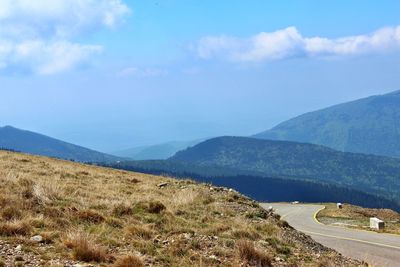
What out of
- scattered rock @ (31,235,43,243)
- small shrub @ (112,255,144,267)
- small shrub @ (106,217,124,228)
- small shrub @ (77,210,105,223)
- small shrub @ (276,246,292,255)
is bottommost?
small shrub @ (276,246,292,255)

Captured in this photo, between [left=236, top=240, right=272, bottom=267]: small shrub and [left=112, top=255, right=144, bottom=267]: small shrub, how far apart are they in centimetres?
282

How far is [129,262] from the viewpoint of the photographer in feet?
32.1

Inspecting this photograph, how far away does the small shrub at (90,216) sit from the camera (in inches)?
532

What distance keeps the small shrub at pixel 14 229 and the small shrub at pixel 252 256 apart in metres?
5.26

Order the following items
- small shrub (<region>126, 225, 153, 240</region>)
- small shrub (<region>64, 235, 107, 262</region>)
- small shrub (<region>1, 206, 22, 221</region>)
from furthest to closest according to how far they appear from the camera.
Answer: small shrub (<region>126, 225, 153, 240</region>) → small shrub (<region>1, 206, 22, 221</region>) → small shrub (<region>64, 235, 107, 262</region>)

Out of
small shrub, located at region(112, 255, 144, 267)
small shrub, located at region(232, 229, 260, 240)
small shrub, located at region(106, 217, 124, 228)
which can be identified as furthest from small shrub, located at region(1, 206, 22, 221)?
small shrub, located at region(232, 229, 260, 240)

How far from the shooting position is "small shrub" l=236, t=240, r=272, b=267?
11.4 m

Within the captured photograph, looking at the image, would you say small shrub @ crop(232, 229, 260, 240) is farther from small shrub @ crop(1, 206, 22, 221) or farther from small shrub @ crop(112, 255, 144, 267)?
small shrub @ crop(1, 206, 22, 221)

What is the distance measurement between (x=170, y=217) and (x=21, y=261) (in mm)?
6457

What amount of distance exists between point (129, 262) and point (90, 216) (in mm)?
4268

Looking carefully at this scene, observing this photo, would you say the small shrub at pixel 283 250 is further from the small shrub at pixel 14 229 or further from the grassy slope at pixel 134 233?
the small shrub at pixel 14 229

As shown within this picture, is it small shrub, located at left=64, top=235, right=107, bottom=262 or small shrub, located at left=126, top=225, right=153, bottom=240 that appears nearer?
small shrub, located at left=64, top=235, right=107, bottom=262

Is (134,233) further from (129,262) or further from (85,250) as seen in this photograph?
(129,262)

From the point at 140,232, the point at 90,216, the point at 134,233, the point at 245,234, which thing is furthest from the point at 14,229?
the point at 245,234
